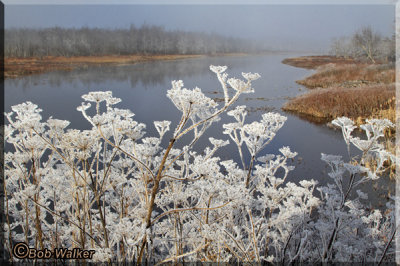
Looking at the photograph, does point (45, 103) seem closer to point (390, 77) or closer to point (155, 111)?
point (155, 111)

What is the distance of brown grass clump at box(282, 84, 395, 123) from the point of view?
1528cm

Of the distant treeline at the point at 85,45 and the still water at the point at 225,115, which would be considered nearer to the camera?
the still water at the point at 225,115

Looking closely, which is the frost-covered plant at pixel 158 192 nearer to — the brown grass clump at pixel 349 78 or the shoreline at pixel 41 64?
the brown grass clump at pixel 349 78

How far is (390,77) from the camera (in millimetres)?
25219

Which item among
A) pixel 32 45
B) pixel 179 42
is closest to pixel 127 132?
pixel 32 45

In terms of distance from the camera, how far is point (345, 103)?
1620cm

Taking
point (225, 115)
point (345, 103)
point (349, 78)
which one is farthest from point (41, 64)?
point (345, 103)

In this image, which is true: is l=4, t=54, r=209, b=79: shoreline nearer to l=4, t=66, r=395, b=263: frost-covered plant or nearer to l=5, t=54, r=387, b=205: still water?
l=5, t=54, r=387, b=205: still water

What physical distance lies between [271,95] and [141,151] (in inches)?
879

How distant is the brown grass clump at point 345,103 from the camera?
15.3 metres

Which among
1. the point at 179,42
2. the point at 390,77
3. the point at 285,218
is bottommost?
the point at 285,218
